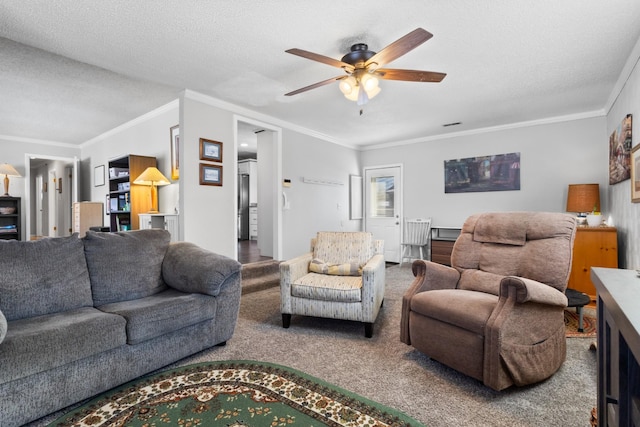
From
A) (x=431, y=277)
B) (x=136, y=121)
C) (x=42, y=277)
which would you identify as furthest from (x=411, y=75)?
(x=136, y=121)

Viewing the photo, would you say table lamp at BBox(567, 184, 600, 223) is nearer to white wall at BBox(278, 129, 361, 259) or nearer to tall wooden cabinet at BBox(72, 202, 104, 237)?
white wall at BBox(278, 129, 361, 259)

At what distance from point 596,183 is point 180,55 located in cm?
539

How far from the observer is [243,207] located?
8.61 metres

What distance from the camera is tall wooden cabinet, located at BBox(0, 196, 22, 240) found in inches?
231

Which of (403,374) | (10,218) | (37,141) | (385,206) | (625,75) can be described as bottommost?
(403,374)

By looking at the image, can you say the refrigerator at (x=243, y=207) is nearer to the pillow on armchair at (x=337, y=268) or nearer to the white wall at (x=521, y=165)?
the white wall at (x=521, y=165)

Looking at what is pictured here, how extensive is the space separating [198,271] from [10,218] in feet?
20.9

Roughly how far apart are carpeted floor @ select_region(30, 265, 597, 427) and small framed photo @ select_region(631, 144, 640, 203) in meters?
1.36

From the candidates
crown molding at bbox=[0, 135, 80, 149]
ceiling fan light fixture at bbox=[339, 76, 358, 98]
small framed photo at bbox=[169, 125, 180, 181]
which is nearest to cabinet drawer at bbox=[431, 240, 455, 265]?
ceiling fan light fixture at bbox=[339, 76, 358, 98]

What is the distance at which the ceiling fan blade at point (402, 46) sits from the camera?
1.90 m

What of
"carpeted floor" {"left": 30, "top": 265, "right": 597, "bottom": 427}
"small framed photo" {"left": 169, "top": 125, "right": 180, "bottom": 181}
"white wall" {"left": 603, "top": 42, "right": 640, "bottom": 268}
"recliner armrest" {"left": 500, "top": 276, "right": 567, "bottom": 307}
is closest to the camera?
"carpeted floor" {"left": 30, "top": 265, "right": 597, "bottom": 427}

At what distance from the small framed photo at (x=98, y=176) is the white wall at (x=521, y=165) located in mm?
5668

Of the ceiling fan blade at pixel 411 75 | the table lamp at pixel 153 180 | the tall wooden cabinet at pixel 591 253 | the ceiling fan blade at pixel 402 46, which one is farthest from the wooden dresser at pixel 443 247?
the table lamp at pixel 153 180

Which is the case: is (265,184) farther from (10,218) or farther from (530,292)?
(10,218)
